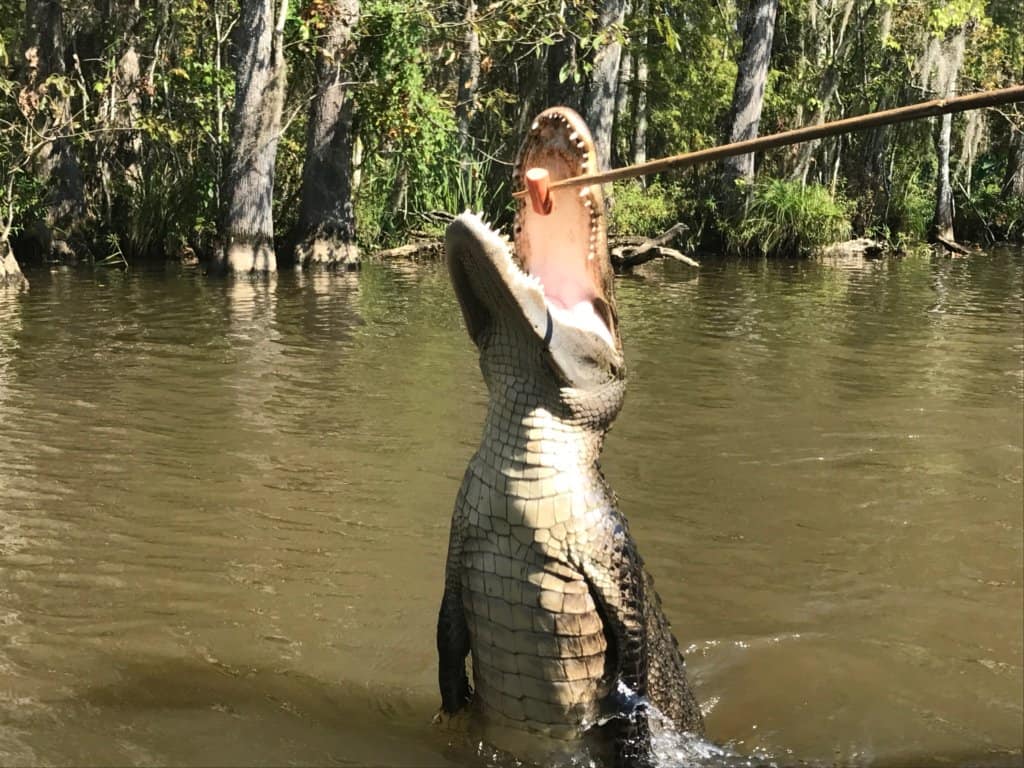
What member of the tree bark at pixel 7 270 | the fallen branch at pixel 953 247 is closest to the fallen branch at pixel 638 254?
the fallen branch at pixel 953 247

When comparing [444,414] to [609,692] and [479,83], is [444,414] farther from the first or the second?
[479,83]

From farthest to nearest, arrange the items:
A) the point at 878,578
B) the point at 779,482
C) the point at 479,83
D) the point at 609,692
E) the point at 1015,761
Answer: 1. the point at 479,83
2. the point at 779,482
3. the point at 878,578
4. the point at 1015,761
5. the point at 609,692

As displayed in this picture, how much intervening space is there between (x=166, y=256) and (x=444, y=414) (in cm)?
1298

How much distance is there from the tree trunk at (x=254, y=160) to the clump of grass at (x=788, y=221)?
31.6 ft

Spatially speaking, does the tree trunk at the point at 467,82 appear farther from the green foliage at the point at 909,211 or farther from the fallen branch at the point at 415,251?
the green foliage at the point at 909,211

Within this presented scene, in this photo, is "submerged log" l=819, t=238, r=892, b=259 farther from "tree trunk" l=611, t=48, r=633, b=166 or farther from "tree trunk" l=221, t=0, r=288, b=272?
"tree trunk" l=221, t=0, r=288, b=272

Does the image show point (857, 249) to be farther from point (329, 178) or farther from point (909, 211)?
point (329, 178)

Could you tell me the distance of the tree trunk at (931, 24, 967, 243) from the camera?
2314cm

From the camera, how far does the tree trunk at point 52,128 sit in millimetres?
16141

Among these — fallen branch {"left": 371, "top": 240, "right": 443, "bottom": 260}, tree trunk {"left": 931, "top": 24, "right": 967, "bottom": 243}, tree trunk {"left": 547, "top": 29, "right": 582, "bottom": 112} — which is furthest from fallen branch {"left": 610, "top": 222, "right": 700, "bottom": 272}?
tree trunk {"left": 931, "top": 24, "right": 967, "bottom": 243}

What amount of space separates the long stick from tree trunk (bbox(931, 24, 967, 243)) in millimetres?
22270

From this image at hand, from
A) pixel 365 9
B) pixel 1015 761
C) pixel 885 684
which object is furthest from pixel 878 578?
pixel 365 9

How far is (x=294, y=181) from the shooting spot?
19.2 meters

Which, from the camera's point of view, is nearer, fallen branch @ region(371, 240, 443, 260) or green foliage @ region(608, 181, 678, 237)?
fallen branch @ region(371, 240, 443, 260)
